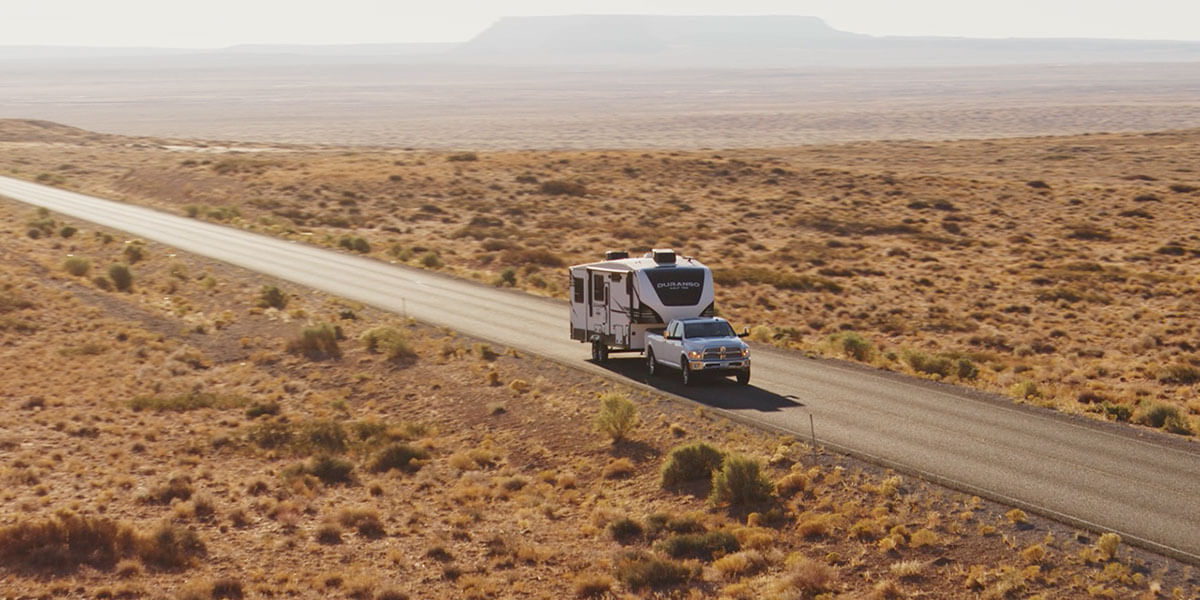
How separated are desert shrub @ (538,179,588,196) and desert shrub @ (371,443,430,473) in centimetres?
6587

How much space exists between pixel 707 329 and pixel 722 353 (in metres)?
0.97

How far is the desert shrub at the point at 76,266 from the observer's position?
54250 millimetres

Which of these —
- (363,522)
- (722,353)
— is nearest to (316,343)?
(722,353)

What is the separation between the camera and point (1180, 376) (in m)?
36.5

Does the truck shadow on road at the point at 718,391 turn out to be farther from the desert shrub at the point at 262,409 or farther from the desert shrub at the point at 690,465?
the desert shrub at the point at 262,409

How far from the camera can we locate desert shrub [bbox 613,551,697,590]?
1941cm

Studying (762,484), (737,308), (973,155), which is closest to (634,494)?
(762,484)

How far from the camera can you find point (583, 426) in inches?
1153

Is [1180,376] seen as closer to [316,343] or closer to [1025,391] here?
[1025,391]

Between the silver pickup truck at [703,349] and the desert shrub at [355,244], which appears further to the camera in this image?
the desert shrub at [355,244]

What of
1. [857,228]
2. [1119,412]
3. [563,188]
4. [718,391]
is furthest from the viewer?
[563,188]

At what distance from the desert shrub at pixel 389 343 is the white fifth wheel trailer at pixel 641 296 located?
588 centimetres

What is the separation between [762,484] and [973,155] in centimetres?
9988

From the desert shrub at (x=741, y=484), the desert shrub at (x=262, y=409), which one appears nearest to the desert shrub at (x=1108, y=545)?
the desert shrub at (x=741, y=484)
